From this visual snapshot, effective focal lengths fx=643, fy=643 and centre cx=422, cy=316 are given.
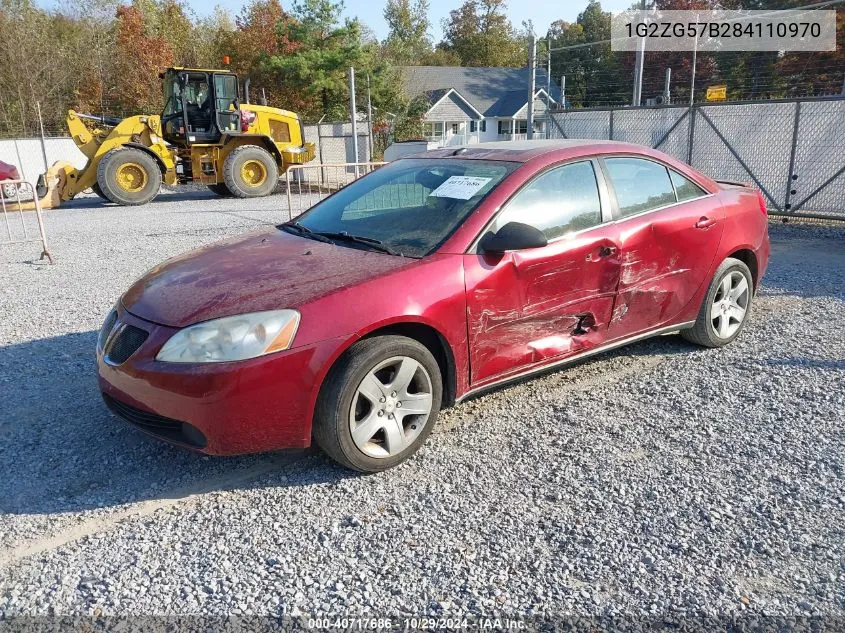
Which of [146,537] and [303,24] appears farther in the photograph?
[303,24]

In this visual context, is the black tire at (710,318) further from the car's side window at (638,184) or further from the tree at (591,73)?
the tree at (591,73)

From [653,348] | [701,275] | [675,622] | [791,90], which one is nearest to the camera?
[675,622]

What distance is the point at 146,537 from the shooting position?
280 centimetres

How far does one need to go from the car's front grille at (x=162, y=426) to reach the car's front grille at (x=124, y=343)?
0.75ft

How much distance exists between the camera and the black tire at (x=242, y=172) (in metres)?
16.3

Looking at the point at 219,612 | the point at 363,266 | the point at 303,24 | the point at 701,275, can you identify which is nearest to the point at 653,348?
the point at 701,275

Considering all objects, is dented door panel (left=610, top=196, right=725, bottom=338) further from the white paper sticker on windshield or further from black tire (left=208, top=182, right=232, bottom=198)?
black tire (left=208, top=182, right=232, bottom=198)

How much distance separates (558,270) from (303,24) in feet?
93.6

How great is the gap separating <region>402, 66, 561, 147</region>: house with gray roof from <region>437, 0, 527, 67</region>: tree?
1654 centimetres

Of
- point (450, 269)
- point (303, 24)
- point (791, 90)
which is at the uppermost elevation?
point (303, 24)

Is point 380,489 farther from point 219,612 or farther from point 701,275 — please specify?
point 701,275

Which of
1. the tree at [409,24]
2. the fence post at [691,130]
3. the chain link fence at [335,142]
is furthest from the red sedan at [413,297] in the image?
the tree at [409,24]

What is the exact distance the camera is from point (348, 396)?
306 centimetres

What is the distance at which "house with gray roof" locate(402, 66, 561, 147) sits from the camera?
47406 millimetres
